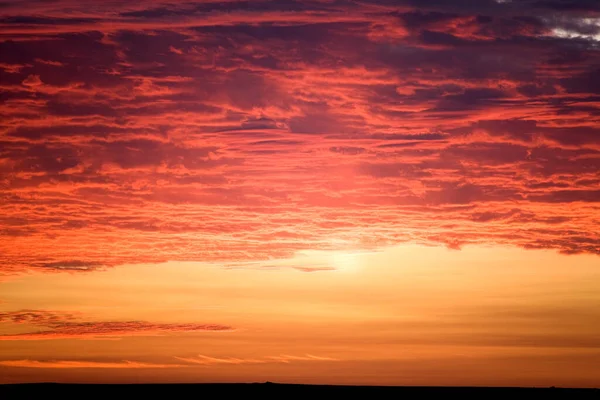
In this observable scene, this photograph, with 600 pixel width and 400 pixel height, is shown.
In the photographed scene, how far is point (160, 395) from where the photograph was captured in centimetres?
7050

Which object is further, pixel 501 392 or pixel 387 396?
pixel 501 392

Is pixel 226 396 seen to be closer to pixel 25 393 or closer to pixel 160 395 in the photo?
pixel 160 395

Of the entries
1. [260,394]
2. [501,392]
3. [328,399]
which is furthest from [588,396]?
[260,394]

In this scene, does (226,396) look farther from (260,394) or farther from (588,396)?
(588,396)

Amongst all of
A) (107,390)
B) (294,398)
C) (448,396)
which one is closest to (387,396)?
(448,396)

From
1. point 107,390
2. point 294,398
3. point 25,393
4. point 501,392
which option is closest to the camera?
point 294,398

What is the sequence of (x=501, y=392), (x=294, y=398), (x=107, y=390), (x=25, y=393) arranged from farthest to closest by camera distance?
(x=501, y=392), (x=107, y=390), (x=25, y=393), (x=294, y=398)

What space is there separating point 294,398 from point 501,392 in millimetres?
23358

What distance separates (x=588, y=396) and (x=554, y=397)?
3.60 m

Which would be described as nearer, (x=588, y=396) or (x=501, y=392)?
(x=588, y=396)

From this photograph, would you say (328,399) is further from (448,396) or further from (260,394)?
(448,396)

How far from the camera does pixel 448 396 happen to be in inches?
3004

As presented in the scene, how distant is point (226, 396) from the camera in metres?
69.6

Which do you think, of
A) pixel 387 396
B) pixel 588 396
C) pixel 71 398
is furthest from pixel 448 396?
pixel 71 398
